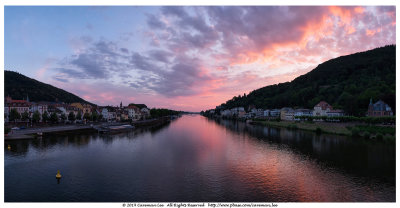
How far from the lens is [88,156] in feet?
103

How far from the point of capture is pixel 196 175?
77.2 ft

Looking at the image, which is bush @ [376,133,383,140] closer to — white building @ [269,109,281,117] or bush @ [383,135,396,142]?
bush @ [383,135,396,142]

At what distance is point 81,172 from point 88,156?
8122 millimetres

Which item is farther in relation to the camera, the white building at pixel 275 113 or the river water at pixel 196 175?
the white building at pixel 275 113

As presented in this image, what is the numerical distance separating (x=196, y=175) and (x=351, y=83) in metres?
147

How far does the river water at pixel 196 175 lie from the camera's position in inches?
732

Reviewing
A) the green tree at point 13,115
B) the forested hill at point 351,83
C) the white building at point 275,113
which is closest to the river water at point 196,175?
the green tree at point 13,115

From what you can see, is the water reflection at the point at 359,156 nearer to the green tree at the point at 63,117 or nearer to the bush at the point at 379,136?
the bush at the point at 379,136

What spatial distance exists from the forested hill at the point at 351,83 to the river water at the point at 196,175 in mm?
68073

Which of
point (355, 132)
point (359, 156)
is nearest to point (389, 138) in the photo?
point (355, 132)

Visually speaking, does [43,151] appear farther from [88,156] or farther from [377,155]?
[377,155]

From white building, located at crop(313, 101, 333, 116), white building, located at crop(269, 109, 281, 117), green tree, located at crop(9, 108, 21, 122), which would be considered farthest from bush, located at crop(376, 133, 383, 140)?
white building, located at crop(269, 109, 281, 117)

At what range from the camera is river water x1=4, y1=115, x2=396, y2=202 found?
18.6 meters

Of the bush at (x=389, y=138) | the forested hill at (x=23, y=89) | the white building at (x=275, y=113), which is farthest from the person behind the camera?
the forested hill at (x=23, y=89)
